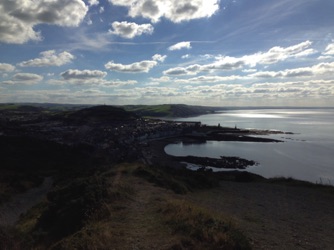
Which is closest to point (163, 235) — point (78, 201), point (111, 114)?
point (78, 201)

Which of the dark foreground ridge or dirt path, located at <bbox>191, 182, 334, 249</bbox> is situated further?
dirt path, located at <bbox>191, 182, 334, 249</bbox>

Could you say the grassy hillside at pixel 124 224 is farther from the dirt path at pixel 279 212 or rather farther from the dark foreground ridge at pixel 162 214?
the dirt path at pixel 279 212

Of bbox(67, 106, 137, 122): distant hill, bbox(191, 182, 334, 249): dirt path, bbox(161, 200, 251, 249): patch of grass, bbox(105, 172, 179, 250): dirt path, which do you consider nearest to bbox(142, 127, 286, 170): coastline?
bbox(191, 182, 334, 249): dirt path

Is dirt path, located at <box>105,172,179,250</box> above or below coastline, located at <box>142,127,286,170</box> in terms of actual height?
above

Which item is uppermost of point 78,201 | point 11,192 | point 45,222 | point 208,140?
point 78,201

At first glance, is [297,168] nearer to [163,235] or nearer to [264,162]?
[264,162]

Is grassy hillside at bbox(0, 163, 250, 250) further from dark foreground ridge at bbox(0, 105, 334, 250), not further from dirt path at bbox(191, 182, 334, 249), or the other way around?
dirt path at bbox(191, 182, 334, 249)

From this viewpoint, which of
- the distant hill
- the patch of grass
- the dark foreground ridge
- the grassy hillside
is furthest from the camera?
the distant hill
